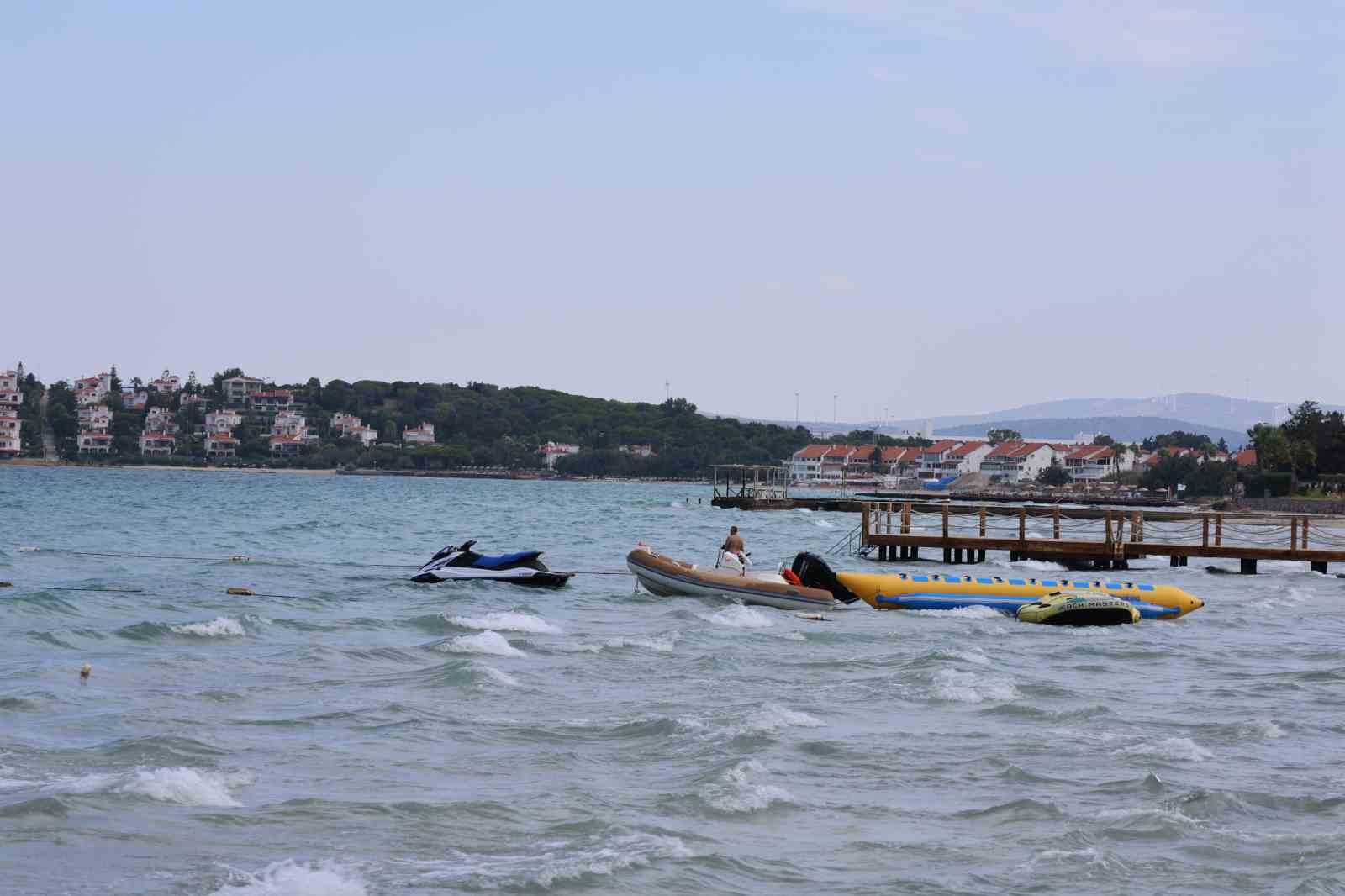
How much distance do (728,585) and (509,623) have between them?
6.24 metres

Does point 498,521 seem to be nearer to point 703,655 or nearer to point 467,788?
point 703,655

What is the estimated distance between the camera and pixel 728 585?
31.1m

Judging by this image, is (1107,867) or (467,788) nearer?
(1107,867)

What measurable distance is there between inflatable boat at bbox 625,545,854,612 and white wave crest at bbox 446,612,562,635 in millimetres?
5235

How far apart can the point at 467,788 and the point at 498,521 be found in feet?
232

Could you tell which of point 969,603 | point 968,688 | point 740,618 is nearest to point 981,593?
point 969,603

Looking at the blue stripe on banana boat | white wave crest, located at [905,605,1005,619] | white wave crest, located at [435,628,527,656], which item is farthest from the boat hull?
white wave crest, located at [435,628,527,656]

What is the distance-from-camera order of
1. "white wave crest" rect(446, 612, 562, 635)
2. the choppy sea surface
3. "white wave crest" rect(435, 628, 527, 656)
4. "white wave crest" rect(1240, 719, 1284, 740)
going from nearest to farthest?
1. the choppy sea surface
2. "white wave crest" rect(1240, 719, 1284, 740)
3. "white wave crest" rect(435, 628, 527, 656)
4. "white wave crest" rect(446, 612, 562, 635)

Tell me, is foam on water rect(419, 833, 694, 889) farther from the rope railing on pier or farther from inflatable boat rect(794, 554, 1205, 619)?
the rope railing on pier

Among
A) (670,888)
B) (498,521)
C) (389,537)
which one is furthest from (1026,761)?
(498,521)

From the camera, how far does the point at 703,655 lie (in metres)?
22.9

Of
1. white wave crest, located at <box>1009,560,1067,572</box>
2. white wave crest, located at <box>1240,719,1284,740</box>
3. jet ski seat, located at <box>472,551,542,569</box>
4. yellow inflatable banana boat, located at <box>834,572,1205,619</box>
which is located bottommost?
white wave crest, located at <box>1009,560,1067,572</box>

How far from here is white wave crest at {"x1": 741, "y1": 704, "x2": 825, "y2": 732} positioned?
55.2 ft

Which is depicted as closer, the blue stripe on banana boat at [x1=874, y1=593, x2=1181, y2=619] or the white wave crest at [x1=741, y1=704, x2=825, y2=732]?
the white wave crest at [x1=741, y1=704, x2=825, y2=732]
